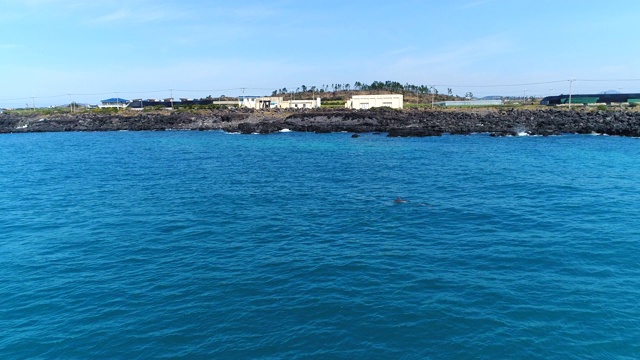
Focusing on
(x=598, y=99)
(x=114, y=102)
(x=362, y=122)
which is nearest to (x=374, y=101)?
(x=362, y=122)

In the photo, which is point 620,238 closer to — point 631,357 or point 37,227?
point 631,357

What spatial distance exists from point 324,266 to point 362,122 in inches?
3175

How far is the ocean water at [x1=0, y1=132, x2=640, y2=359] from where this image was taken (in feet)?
47.2

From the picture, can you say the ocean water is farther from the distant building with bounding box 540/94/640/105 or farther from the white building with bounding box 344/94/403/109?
the distant building with bounding box 540/94/640/105

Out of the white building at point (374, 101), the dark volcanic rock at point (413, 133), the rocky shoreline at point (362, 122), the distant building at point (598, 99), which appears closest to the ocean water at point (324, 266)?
the dark volcanic rock at point (413, 133)

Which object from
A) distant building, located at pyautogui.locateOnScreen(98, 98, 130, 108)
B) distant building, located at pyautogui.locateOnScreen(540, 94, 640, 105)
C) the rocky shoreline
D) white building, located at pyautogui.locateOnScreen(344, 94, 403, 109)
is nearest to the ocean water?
the rocky shoreline

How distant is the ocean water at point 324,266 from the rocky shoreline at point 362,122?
43.7m

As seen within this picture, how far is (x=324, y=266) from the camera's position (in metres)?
20.2

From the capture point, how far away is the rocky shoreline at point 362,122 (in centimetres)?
8331

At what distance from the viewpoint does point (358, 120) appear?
326 ft

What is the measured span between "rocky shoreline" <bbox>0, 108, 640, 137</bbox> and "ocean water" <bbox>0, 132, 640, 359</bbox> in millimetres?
43708

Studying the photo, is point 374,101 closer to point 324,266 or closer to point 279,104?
point 279,104

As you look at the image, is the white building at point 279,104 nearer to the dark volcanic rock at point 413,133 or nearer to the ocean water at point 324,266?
the dark volcanic rock at point 413,133

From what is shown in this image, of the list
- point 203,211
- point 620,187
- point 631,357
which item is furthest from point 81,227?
point 620,187
